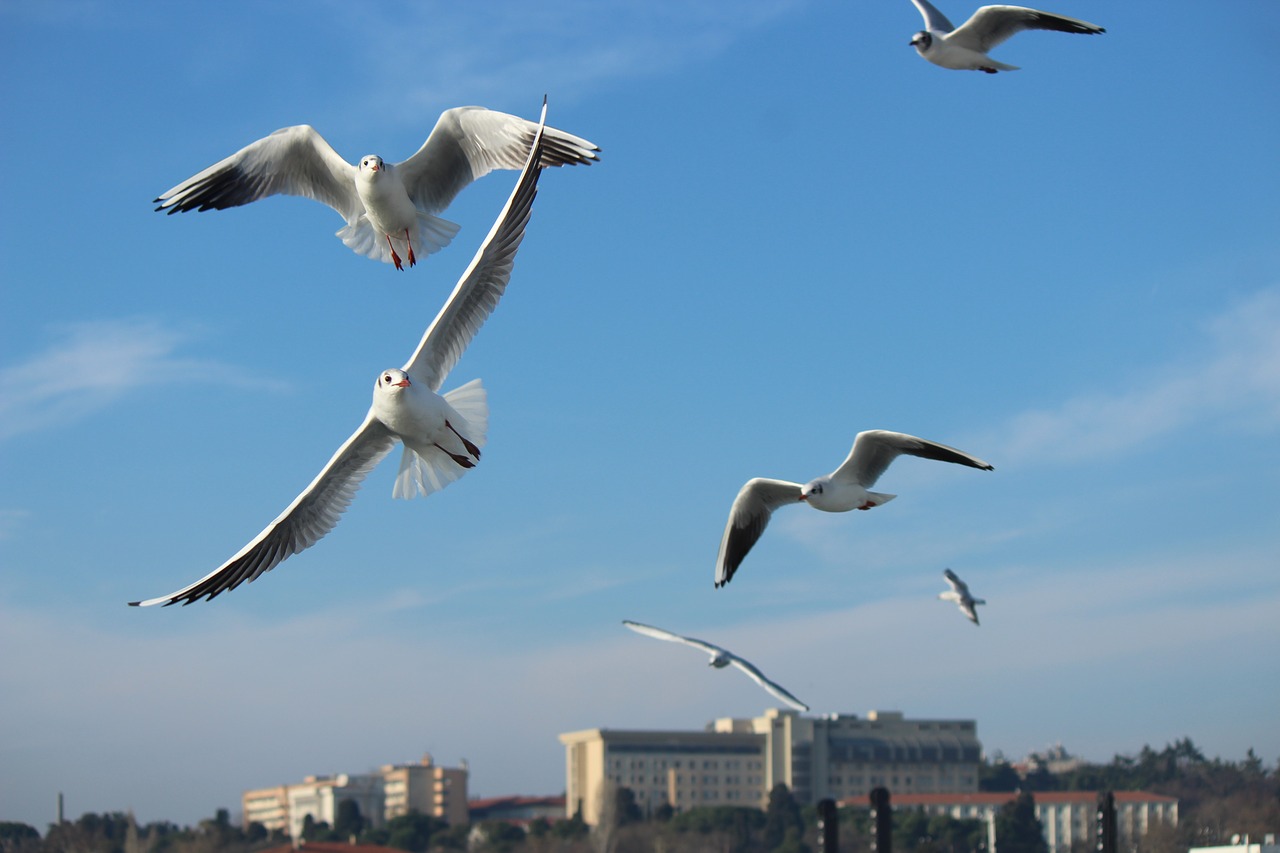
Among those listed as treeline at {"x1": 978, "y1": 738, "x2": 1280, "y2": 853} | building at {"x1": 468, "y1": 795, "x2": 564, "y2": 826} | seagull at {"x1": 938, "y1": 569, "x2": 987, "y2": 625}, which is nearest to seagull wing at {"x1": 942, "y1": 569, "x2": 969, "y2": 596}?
seagull at {"x1": 938, "y1": 569, "x2": 987, "y2": 625}

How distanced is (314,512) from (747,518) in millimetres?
5574

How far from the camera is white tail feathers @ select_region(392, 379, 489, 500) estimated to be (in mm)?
13219

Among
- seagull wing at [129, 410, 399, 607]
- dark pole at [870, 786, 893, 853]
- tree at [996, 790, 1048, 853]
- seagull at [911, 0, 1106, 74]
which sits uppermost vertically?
seagull at [911, 0, 1106, 74]

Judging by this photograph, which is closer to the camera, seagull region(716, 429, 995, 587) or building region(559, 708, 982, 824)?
seagull region(716, 429, 995, 587)

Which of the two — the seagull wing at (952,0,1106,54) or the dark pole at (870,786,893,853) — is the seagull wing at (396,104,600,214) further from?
the dark pole at (870,786,893,853)

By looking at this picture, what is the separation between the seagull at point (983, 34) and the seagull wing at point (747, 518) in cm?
419

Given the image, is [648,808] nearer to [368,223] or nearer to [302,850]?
[302,850]

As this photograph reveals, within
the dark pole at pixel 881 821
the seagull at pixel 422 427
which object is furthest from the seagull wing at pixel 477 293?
the dark pole at pixel 881 821

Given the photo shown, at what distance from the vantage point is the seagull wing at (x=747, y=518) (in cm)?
1767

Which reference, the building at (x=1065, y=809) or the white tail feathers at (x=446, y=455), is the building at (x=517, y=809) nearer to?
the building at (x=1065, y=809)

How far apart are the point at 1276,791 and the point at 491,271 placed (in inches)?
2671

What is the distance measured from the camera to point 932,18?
1669 centimetres

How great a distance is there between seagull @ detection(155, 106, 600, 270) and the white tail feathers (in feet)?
7.62

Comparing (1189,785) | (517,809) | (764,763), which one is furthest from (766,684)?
(517,809)
